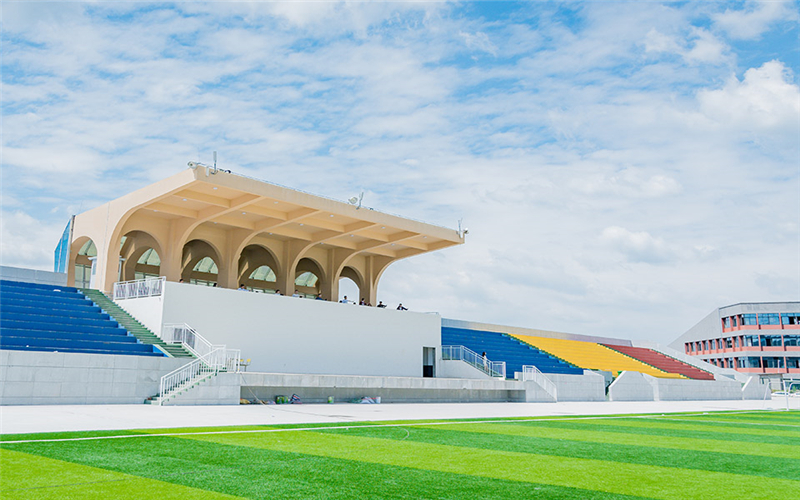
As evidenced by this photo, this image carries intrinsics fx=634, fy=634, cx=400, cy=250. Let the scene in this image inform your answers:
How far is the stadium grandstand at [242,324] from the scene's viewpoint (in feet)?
65.1

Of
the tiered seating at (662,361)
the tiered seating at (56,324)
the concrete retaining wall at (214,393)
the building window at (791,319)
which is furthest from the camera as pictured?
the building window at (791,319)

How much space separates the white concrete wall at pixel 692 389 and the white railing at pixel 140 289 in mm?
26112

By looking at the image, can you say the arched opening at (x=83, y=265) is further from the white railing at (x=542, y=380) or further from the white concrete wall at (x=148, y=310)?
the white railing at (x=542, y=380)

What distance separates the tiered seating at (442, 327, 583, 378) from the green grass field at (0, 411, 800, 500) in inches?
895

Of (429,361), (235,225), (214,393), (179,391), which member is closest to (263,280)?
(235,225)

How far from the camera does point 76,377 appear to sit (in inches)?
730

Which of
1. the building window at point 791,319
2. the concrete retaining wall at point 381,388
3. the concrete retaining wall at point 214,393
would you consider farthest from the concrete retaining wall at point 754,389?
the building window at point 791,319

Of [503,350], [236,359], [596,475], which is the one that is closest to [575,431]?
[596,475]

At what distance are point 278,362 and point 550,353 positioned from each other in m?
20.7

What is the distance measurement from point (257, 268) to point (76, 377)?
23.2m

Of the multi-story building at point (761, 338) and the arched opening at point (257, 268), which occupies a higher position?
the arched opening at point (257, 268)

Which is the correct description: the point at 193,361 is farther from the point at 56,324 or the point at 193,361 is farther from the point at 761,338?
the point at 761,338

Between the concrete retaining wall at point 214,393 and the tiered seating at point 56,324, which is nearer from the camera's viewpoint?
the concrete retaining wall at point 214,393

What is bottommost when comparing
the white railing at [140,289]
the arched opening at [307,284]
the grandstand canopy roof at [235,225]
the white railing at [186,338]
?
the white railing at [186,338]
